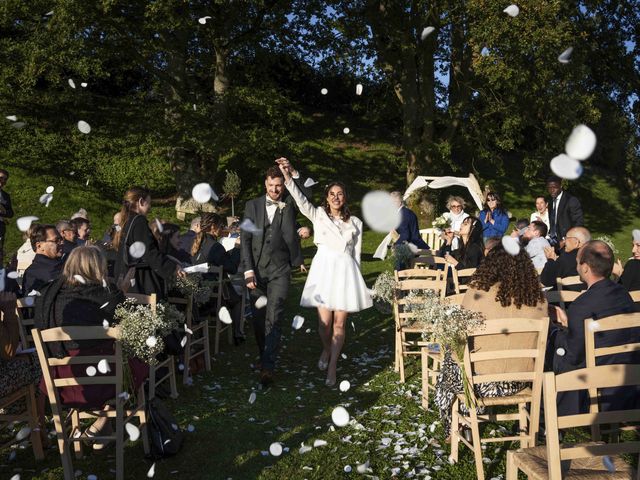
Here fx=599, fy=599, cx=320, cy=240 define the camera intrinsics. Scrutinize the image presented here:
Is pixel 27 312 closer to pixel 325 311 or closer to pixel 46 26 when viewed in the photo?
pixel 325 311

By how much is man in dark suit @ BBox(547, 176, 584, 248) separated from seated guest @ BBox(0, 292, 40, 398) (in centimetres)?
758

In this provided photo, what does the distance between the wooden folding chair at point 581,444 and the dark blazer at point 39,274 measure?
15.9 feet

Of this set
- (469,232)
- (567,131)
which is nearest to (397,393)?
(469,232)

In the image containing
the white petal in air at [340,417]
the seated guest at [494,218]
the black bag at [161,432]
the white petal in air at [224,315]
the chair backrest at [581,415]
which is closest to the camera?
the chair backrest at [581,415]

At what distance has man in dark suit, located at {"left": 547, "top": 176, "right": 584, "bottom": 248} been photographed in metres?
9.33

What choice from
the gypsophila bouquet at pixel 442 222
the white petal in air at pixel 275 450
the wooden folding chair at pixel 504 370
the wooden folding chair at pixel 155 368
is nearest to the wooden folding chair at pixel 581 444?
the wooden folding chair at pixel 504 370

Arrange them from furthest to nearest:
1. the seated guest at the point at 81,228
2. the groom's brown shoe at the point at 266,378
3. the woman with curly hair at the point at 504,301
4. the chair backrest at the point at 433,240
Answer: the chair backrest at the point at 433,240, the seated guest at the point at 81,228, the groom's brown shoe at the point at 266,378, the woman with curly hair at the point at 504,301

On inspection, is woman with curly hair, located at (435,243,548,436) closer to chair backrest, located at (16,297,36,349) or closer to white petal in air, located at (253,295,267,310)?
white petal in air, located at (253,295,267,310)

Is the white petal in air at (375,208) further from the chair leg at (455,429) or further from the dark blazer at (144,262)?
the chair leg at (455,429)

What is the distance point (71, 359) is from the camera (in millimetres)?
3812

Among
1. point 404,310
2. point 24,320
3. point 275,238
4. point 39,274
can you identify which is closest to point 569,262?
point 404,310

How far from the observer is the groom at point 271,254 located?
6.05 metres

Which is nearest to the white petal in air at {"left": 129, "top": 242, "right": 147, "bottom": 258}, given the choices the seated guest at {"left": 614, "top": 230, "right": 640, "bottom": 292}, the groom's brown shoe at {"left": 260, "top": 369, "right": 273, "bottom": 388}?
the groom's brown shoe at {"left": 260, "top": 369, "right": 273, "bottom": 388}

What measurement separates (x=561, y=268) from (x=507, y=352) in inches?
110
